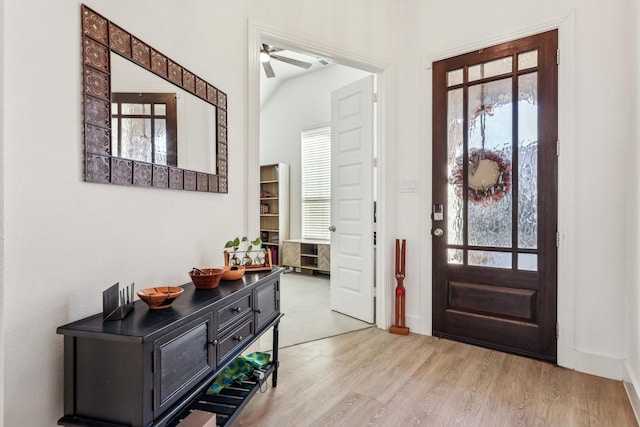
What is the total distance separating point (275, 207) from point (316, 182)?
1.00 meters

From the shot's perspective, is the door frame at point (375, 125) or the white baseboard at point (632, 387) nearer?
the white baseboard at point (632, 387)

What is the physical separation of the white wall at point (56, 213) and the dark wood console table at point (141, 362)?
108 mm

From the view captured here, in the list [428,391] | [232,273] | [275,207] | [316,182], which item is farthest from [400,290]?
[275,207]

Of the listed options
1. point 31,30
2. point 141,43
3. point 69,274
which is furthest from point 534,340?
point 31,30

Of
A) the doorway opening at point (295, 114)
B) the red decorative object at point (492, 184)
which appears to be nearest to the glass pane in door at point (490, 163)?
the red decorative object at point (492, 184)

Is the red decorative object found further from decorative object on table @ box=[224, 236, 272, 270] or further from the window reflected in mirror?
the window reflected in mirror

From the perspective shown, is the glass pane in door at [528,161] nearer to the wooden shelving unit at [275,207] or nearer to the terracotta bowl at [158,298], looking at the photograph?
the terracotta bowl at [158,298]

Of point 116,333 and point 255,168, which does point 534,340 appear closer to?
point 255,168

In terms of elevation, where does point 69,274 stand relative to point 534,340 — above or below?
above

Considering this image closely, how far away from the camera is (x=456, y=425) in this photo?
1812 millimetres

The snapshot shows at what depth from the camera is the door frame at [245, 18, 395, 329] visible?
2457mm

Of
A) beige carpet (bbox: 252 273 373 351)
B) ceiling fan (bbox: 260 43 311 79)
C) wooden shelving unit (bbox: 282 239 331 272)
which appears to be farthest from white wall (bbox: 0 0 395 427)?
wooden shelving unit (bbox: 282 239 331 272)

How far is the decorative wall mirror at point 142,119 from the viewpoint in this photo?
1.37 metres

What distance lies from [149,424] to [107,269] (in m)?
0.63
